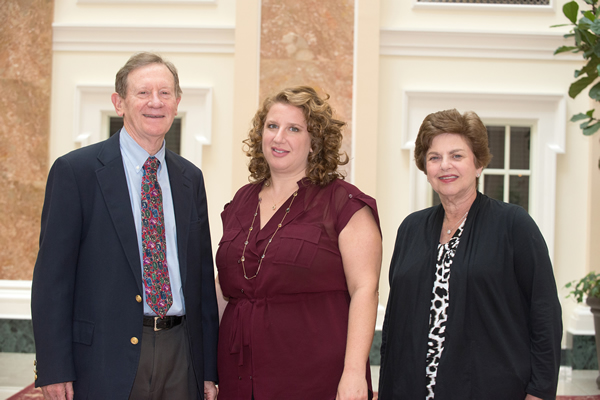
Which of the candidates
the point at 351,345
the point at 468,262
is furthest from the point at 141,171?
the point at 468,262

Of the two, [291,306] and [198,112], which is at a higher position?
[198,112]

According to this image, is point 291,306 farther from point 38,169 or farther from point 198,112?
point 38,169

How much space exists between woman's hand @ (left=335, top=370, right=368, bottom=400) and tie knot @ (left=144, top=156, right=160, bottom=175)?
1.12m

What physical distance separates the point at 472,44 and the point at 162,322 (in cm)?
426

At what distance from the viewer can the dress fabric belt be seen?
209 centimetres

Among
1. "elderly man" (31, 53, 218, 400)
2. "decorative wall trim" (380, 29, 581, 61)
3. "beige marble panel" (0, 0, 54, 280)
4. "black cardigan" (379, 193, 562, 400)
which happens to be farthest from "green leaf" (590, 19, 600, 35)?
"beige marble panel" (0, 0, 54, 280)

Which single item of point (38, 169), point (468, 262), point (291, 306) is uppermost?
point (38, 169)

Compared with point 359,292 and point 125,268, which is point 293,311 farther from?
point 125,268

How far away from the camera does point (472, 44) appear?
17.0 ft

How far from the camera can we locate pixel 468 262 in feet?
6.98

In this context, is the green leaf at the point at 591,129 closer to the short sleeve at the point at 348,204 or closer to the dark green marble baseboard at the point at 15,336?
the short sleeve at the point at 348,204

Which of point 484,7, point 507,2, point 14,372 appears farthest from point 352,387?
point 507,2

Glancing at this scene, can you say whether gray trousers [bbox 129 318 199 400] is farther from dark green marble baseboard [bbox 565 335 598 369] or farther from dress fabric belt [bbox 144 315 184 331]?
dark green marble baseboard [bbox 565 335 598 369]

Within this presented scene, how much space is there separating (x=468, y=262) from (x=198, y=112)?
3.72m
